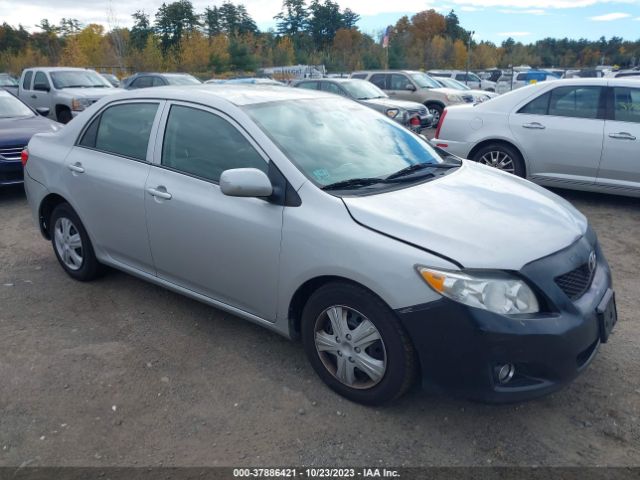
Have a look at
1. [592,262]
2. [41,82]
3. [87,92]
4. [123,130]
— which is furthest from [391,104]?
[592,262]

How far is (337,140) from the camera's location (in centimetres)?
349

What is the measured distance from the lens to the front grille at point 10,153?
24.2ft

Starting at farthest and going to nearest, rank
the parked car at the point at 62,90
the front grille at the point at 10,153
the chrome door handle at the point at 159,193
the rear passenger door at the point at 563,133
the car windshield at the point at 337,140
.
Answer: the parked car at the point at 62,90 → the front grille at the point at 10,153 → the rear passenger door at the point at 563,133 → the chrome door handle at the point at 159,193 → the car windshield at the point at 337,140

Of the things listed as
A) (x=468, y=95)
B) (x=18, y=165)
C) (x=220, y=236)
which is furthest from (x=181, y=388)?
(x=468, y=95)

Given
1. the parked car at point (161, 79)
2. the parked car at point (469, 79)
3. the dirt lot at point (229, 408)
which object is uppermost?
the parked car at point (469, 79)

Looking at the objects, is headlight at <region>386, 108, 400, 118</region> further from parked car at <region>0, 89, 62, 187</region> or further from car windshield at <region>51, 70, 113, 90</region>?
car windshield at <region>51, 70, 113, 90</region>

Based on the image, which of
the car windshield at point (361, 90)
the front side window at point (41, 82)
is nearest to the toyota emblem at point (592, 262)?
the car windshield at point (361, 90)

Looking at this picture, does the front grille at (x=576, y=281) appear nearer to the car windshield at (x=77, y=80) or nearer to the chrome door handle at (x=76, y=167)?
the chrome door handle at (x=76, y=167)

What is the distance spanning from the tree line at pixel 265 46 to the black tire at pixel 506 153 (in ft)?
123

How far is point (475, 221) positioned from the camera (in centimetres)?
281

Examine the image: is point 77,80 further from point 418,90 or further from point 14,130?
point 418,90

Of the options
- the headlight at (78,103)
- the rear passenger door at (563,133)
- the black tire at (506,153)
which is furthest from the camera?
the headlight at (78,103)

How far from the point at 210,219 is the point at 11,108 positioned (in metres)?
7.23

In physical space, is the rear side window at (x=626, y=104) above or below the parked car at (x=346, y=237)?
above
